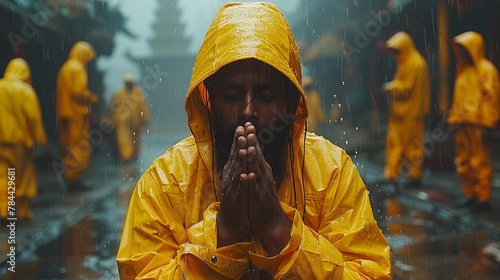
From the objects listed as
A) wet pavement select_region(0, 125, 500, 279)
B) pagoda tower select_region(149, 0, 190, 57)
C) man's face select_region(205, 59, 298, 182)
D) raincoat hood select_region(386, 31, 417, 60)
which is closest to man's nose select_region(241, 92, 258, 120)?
man's face select_region(205, 59, 298, 182)

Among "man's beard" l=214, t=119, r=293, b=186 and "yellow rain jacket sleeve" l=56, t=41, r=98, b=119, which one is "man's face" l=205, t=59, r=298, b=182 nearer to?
"man's beard" l=214, t=119, r=293, b=186

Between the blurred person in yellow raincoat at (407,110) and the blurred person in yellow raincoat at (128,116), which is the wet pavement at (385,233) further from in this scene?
the blurred person in yellow raincoat at (128,116)

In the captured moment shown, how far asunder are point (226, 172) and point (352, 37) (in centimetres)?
2111

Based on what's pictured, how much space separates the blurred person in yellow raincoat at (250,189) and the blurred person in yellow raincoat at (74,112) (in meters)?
10.4

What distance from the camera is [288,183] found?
7.45ft

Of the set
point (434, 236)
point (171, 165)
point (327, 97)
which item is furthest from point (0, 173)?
point (327, 97)

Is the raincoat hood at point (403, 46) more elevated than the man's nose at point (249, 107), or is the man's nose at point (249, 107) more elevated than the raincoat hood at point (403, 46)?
the raincoat hood at point (403, 46)

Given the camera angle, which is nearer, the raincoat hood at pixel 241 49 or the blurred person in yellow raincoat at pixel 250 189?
the blurred person in yellow raincoat at pixel 250 189

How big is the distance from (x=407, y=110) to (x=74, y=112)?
6.18 metres

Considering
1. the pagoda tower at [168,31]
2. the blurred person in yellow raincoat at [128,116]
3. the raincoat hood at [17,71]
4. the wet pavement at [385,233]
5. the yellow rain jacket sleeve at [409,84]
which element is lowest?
the wet pavement at [385,233]

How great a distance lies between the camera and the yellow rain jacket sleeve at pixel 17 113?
818 cm

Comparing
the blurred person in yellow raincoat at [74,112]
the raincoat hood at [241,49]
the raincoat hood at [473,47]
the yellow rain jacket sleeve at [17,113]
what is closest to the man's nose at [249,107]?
the raincoat hood at [241,49]

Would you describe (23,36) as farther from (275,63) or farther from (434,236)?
(275,63)

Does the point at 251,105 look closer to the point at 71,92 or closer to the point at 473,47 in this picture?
the point at 473,47
